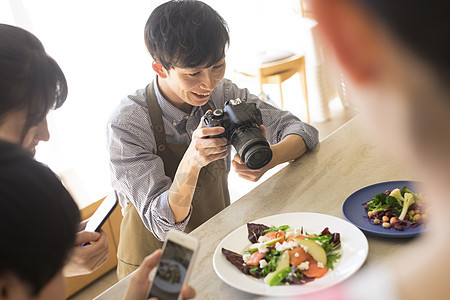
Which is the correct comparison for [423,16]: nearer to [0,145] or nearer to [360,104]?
[360,104]

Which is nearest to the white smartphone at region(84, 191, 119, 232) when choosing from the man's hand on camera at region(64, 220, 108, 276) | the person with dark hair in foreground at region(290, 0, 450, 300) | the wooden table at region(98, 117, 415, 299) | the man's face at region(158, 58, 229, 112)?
the man's hand on camera at region(64, 220, 108, 276)

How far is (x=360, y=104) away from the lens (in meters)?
0.35

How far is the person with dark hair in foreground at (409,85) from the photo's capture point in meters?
0.30

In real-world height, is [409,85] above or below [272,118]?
above

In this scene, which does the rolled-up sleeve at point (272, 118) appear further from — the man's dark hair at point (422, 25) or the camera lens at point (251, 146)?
the man's dark hair at point (422, 25)

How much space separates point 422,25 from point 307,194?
1.04m

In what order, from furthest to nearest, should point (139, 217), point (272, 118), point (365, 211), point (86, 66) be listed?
point (86, 66) → point (272, 118) → point (139, 217) → point (365, 211)

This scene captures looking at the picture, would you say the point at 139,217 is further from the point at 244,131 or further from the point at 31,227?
the point at 31,227

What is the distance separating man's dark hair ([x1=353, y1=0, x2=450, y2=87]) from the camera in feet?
0.95

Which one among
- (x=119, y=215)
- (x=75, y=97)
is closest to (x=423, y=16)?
(x=119, y=215)

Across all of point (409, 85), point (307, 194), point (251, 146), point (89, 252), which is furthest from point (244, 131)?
point (409, 85)

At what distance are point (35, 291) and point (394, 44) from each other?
526 millimetres

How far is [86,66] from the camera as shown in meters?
2.94

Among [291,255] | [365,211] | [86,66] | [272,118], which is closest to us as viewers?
[291,255]
